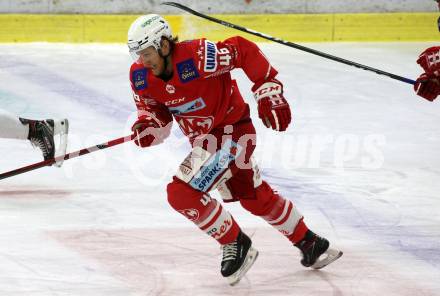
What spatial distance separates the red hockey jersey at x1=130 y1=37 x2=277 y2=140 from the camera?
347cm

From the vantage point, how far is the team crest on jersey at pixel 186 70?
346 centimetres

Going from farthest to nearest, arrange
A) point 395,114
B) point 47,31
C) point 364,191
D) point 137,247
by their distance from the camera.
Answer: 1. point 47,31
2. point 395,114
3. point 364,191
4. point 137,247

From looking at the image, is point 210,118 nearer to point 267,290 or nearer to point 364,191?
point 267,290

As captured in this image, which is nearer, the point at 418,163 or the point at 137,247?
the point at 137,247

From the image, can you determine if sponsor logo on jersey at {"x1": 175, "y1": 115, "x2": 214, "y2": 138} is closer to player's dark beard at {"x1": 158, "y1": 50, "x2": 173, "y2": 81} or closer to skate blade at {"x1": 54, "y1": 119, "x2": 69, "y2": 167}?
player's dark beard at {"x1": 158, "y1": 50, "x2": 173, "y2": 81}

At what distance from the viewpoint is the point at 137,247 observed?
12.8ft

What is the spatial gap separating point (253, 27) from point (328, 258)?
15.4 ft

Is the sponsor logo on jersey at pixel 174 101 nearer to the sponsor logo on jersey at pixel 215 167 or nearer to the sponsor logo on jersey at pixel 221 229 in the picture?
the sponsor logo on jersey at pixel 215 167

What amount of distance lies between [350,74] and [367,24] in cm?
127

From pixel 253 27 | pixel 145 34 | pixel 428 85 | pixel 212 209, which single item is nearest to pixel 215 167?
pixel 212 209

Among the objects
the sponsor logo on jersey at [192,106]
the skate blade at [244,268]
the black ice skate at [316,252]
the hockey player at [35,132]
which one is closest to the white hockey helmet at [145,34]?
the sponsor logo on jersey at [192,106]

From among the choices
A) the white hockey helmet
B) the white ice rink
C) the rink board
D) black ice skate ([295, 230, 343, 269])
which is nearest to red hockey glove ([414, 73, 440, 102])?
the white ice rink

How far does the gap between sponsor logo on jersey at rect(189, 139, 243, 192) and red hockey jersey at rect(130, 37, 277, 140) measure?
0.11 meters

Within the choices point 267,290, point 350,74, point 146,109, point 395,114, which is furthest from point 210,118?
point 350,74
